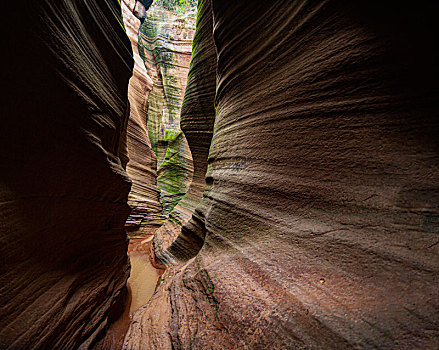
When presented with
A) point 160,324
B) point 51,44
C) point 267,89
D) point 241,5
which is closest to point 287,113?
point 267,89

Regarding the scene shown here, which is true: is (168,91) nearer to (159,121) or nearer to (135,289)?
(159,121)

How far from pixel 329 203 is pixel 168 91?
1128 centimetres

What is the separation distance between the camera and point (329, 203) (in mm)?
1230

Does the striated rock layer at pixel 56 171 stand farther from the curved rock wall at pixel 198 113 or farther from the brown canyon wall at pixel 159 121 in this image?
the brown canyon wall at pixel 159 121

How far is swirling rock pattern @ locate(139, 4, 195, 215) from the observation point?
8781mm

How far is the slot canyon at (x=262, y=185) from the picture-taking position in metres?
0.93

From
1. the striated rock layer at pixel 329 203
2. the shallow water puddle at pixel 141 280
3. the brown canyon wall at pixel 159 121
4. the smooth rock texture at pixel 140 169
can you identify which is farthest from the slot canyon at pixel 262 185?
the smooth rock texture at pixel 140 169

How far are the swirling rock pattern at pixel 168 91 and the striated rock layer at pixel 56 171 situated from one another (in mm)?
6270

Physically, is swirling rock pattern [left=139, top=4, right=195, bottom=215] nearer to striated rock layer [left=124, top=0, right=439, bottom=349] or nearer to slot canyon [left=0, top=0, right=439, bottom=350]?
slot canyon [left=0, top=0, right=439, bottom=350]

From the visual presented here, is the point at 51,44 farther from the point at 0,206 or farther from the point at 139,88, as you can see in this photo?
the point at 139,88

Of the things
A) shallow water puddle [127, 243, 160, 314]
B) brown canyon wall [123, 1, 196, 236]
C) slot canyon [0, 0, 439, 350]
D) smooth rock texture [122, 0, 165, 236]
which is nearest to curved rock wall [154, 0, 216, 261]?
brown canyon wall [123, 1, 196, 236]

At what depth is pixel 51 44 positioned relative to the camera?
1.41m

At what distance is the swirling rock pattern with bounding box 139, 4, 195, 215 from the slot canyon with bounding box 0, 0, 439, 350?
247 inches

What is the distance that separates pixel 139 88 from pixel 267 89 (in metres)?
7.90
